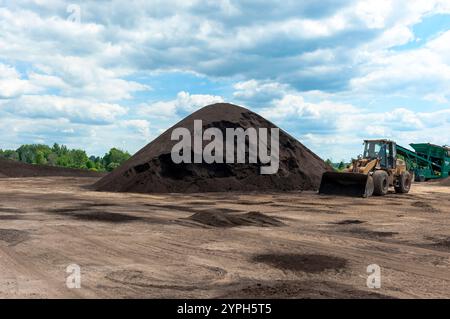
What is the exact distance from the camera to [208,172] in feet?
82.0

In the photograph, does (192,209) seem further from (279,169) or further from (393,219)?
(279,169)

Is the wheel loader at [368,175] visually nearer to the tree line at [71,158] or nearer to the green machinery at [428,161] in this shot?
the green machinery at [428,161]

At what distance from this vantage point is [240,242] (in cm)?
901

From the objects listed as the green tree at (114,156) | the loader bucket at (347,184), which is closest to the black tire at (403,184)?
the loader bucket at (347,184)

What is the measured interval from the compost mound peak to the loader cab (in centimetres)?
506

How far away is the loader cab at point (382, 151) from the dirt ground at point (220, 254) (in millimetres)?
7690

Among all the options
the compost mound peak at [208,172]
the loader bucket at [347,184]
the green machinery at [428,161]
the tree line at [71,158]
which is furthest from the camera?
the tree line at [71,158]

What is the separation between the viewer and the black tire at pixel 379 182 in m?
20.6

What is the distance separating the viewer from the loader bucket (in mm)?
19855

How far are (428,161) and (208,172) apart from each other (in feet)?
76.5

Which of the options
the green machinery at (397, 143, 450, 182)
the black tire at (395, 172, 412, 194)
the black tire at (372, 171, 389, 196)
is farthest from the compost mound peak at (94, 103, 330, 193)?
the green machinery at (397, 143, 450, 182)

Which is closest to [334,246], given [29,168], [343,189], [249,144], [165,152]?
[343,189]

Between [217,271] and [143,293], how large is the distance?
1.47 meters

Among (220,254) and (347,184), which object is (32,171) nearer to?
(347,184)
